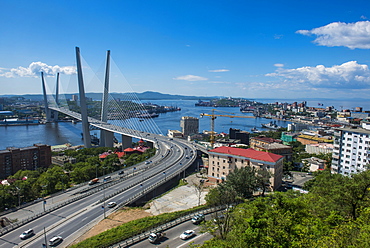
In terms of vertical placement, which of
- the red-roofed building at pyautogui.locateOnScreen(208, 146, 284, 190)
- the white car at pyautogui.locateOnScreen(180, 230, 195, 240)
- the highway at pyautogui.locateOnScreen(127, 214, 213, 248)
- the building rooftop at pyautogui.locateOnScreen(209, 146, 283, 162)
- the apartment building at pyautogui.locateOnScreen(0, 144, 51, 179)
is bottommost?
the apartment building at pyautogui.locateOnScreen(0, 144, 51, 179)

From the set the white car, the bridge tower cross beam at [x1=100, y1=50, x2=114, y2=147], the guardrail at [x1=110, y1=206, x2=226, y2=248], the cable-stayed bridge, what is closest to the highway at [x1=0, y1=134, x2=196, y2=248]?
the guardrail at [x1=110, y1=206, x2=226, y2=248]

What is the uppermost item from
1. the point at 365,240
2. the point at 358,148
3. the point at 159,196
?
the point at 365,240

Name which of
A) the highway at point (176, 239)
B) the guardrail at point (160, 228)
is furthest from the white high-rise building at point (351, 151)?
the highway at point (176, 239)

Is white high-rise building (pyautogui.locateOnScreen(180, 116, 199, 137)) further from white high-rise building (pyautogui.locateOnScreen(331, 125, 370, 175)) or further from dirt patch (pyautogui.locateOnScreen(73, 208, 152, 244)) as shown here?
dirt patch (pyautogui.locateOnScreen(73, 208, 152, 244))

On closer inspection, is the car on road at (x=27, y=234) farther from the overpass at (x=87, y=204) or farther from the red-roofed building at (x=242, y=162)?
the red-roofed building at (x=242, y=162)

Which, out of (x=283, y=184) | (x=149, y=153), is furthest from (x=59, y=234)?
(x=149, y=153)

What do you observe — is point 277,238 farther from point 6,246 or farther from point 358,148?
point 358,148
